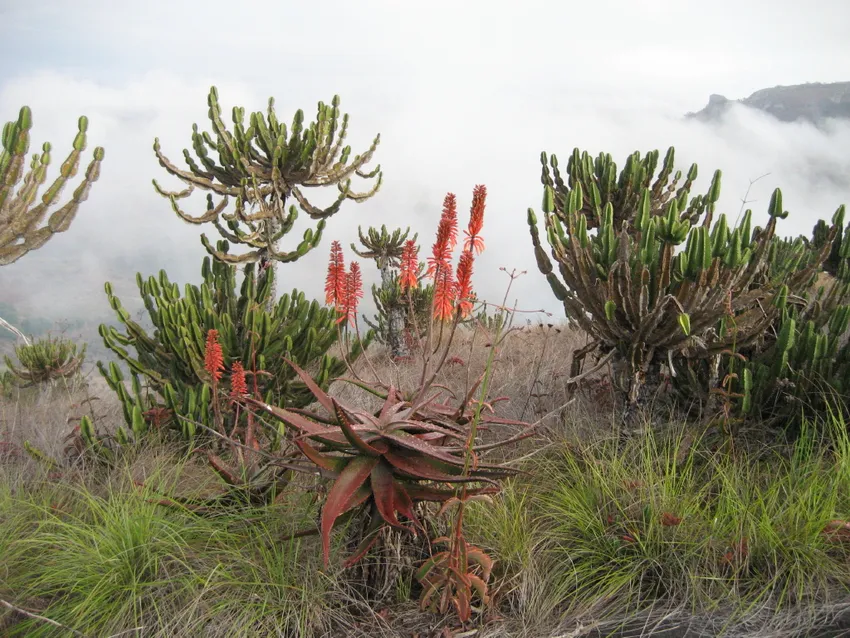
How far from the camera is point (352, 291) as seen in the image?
2.82 metres

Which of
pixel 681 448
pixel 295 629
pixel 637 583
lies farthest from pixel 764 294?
pixel 295 629

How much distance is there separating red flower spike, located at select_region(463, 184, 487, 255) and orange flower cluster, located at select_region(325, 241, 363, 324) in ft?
1.97

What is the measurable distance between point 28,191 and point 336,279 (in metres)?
3.69

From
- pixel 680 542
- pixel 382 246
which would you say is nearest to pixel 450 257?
pixel 680 542

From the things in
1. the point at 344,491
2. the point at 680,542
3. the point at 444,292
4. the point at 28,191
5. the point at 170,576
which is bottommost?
the point at 680,542

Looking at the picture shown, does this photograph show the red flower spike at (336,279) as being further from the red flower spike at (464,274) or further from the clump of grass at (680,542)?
the clump of grass at (680,542)

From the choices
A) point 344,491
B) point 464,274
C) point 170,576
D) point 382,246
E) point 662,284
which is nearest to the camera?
point 344,491

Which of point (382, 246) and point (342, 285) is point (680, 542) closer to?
point (342, 285)

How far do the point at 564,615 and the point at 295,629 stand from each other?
1102 millimetres

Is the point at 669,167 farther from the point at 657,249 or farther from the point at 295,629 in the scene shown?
the point at 295,629

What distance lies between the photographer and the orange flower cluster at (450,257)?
2.35 metres

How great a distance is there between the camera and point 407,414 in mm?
2393

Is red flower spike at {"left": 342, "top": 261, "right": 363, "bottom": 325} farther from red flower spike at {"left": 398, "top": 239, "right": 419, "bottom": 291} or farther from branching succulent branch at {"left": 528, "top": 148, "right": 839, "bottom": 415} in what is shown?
branching succulent branch at {"left": 528, "top": 148, "right": 839, "bottom": 415}

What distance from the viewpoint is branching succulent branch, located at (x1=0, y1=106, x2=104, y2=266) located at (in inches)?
194
